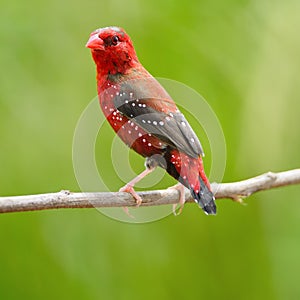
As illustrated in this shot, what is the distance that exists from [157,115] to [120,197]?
32 cm

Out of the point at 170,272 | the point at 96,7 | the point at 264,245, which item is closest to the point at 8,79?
the point at 96,7

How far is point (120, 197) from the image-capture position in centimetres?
275

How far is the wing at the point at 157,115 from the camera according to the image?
8.77 feet

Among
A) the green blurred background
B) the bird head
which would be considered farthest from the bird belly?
the green blurred background

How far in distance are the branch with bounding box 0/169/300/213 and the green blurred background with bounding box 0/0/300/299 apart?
417mm

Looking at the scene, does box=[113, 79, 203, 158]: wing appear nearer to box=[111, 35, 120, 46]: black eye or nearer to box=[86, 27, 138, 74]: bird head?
box=[86, 27, 138, 74]: bird head

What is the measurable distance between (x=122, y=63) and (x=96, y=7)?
2.96 ft

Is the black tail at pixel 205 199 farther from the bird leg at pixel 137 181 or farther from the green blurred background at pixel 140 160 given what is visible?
the green blurred background at pixel 140 160

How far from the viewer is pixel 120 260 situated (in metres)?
3.51

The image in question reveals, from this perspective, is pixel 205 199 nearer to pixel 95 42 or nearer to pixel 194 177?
pixel 194 177

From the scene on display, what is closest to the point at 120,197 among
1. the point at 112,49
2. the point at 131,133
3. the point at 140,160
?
the point at 131,133

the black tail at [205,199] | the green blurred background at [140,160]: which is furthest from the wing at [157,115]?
the green blurred background at [140,160]

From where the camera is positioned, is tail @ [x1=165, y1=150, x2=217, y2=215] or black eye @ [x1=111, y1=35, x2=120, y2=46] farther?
tail @ [x1=165, y1=150, x2=217, y2=215]

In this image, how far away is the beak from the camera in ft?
7.83
